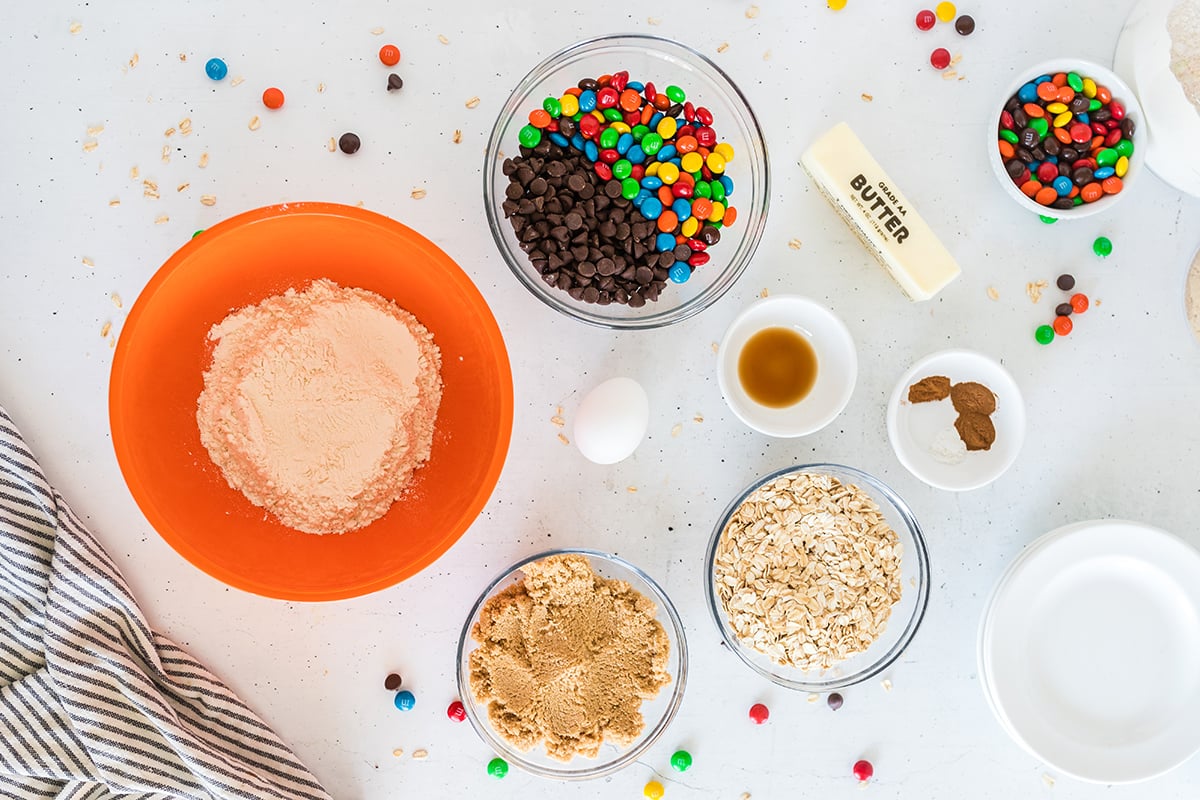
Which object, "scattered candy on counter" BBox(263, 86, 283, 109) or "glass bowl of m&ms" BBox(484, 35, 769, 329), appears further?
"scattered candy on counter" BBox(263, 86, 283, 109)

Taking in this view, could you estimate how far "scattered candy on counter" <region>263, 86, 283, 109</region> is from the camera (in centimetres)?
147

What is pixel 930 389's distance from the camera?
1467mm

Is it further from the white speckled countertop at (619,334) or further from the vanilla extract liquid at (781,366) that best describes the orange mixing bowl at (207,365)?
the vanilla extract liquid at (781,366)

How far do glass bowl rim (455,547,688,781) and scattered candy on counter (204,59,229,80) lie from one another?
99 cm

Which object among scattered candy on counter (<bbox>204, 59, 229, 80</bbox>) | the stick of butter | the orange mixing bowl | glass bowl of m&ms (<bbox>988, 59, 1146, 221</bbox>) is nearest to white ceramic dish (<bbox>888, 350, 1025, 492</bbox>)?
the stick of butter

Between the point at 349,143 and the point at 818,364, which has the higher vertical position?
the point at 349,143

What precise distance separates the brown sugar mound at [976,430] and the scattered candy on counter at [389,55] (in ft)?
3.81

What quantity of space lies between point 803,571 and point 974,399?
42cm

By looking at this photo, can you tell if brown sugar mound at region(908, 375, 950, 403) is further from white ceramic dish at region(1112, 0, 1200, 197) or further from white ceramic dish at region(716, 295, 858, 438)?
white ceramic dish at region(1112, 0, 1200, 197)

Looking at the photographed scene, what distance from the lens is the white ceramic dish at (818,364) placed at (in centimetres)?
144

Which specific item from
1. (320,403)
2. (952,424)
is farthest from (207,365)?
(952,424)

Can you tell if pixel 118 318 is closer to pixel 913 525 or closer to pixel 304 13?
pixel 304 13

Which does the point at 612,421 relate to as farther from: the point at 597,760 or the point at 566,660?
the point at 597,760

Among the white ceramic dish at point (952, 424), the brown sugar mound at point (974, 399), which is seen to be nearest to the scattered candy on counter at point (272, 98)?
the white ceramic dish at point (952, 424)
